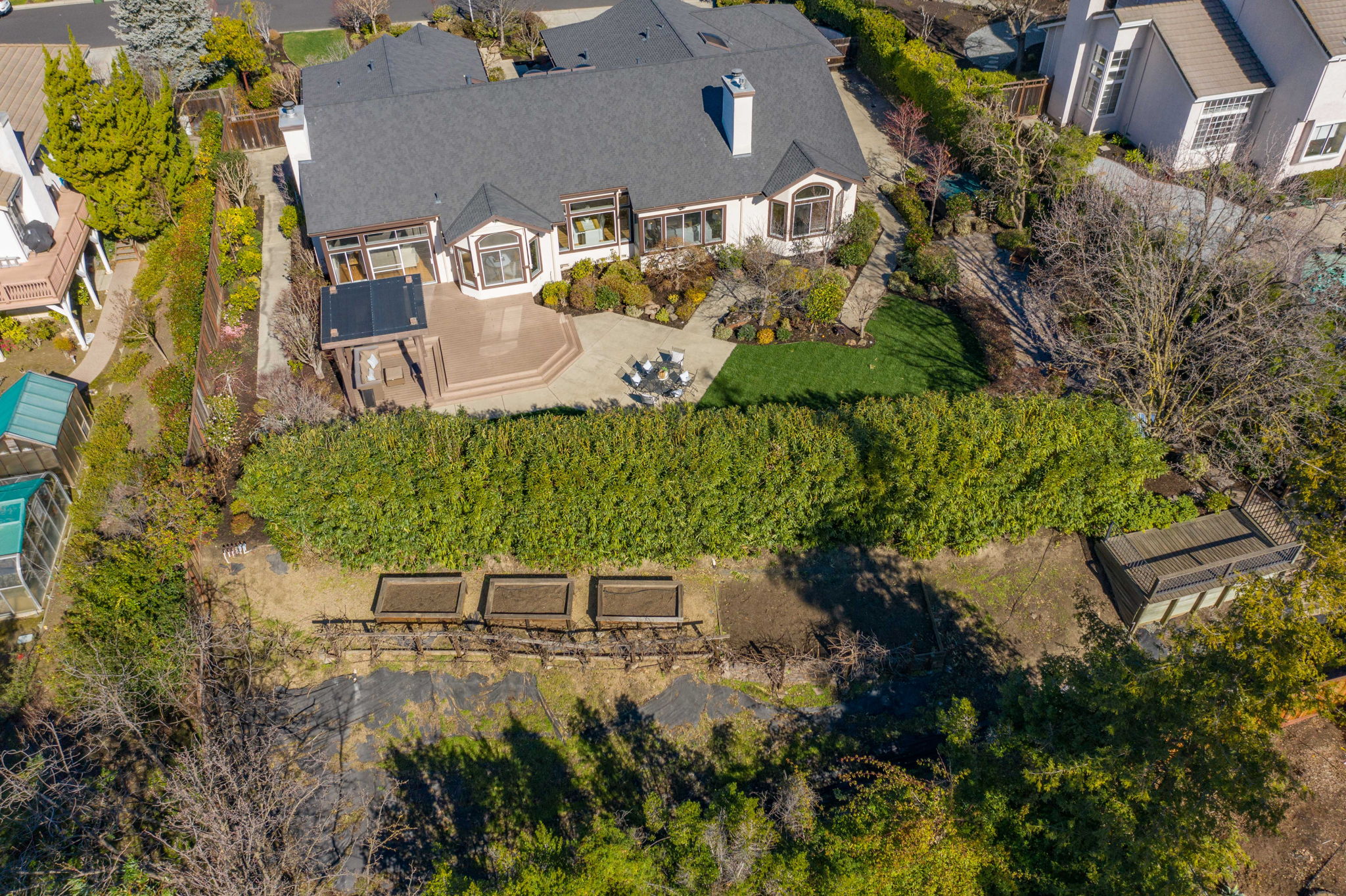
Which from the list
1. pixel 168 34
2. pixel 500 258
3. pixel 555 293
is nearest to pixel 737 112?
pixel 555 293

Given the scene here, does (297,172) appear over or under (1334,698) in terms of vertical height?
over

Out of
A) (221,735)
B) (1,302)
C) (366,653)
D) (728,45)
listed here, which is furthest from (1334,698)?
(1,302)

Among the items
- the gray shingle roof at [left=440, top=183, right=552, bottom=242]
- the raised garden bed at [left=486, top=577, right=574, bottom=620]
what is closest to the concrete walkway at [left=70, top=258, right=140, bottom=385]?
the gray shingle roof at [left=440, top=183, right=552, bottom=242]

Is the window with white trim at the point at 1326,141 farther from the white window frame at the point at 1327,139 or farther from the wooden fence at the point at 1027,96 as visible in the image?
the wooden fence at the point at 1027,96

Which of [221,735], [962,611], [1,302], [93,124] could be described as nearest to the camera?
[221,735]

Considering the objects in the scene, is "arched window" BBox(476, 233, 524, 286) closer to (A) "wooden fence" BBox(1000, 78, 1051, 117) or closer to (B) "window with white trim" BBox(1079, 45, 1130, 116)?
(A) "wooden fence" BBox(1000, 78, 1051, 117)

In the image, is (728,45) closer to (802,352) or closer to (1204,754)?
(802,352)

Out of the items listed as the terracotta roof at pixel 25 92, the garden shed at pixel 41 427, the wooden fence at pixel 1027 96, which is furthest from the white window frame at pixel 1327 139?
the terracotta roof at pixel 25 92
